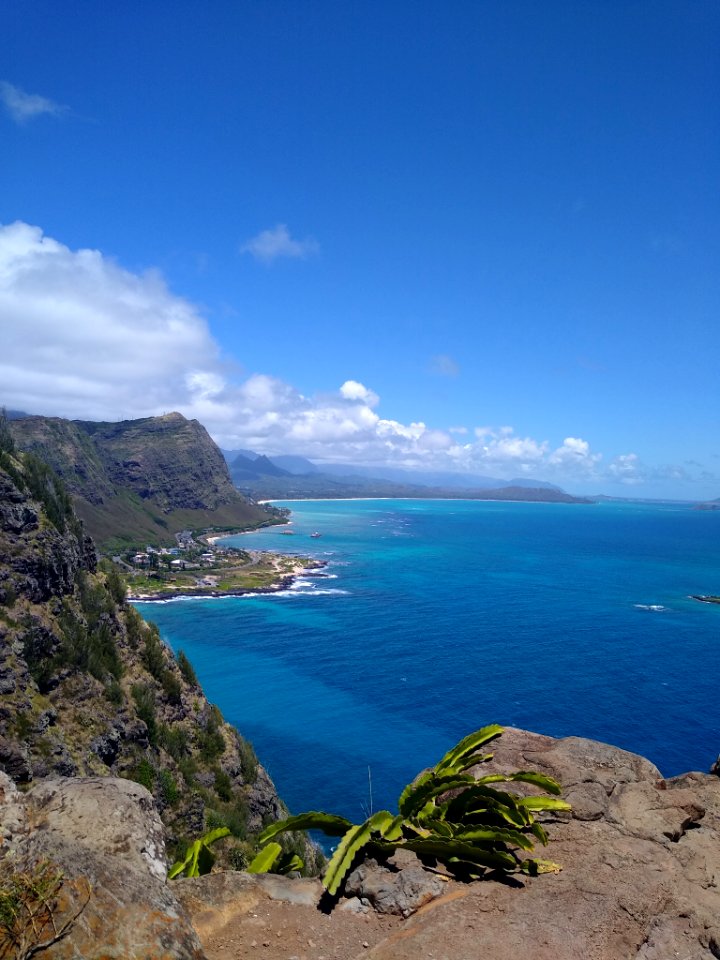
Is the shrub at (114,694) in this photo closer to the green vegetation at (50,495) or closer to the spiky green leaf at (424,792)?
the green vegetation at (50,495)

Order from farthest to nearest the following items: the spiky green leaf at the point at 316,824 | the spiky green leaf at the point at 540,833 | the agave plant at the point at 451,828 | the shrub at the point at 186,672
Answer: the shrub at the point at 186,672
the spiky green leaf at the point at 316,824
the spiky green leaf at the point at 540,833
the agave plant at the point at 451,828

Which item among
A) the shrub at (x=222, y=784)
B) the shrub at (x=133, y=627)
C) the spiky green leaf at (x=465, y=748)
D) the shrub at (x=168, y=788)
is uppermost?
the spiky green leaf at (x=465, y=748)

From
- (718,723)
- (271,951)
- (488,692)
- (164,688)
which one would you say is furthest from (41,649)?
(718,723)

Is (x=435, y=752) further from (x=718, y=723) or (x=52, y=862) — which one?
(x=52, y=862)

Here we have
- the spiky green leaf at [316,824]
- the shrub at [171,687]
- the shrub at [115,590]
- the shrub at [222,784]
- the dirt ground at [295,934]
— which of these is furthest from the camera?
the shrub at [115,590]

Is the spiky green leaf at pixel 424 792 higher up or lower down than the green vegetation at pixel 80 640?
higher up

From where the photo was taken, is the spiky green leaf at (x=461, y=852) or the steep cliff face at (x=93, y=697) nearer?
the spiky green leaf at (x=461, y=852)

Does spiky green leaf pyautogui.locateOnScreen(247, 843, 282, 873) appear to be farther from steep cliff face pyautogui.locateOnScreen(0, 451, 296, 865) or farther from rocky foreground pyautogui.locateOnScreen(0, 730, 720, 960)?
steep cliff face pyautogui.locateOnScreen(0, 451, 296, 865)

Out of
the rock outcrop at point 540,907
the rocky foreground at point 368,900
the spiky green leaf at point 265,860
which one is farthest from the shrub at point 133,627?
the rock outcrop at point 540,907
